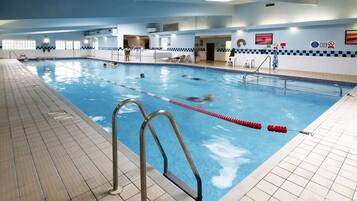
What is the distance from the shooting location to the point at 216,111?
6.06 meters

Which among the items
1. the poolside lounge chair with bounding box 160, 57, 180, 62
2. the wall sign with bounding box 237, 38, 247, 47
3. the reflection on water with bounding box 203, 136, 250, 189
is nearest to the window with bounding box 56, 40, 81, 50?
the poolside lounge chair with bounding box 160, 57, 180, 62

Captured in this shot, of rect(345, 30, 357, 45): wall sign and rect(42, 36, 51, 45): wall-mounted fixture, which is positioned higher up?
rect(42, 36, 51, 45): wall-mounted fixture

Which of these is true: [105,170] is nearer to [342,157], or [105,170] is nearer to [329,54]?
[342,157]

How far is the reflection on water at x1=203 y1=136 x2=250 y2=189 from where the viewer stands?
122 inches

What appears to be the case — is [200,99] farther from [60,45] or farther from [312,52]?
[60,45]

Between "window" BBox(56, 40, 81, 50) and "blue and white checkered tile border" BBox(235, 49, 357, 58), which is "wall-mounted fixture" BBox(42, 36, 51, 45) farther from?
"blue and white checkered tile border" BBox(235, 49, 357, 58)

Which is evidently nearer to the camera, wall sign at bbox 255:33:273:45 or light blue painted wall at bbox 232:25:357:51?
light blue painted wall at bbox 232:25:357:51

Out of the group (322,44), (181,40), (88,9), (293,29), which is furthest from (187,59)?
(88,9)

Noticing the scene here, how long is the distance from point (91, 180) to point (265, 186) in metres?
1.50

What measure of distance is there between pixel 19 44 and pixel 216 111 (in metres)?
22.5

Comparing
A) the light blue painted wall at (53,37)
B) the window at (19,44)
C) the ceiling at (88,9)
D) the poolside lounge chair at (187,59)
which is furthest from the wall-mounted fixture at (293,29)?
the window at (19,44)

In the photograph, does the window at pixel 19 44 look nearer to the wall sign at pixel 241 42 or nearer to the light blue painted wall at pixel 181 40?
the light blue painted wall at pixel 181 40

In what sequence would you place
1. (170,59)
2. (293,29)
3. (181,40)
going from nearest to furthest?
(293,29), (170,59), (181,40)

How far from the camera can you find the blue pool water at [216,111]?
3481 millimetres
